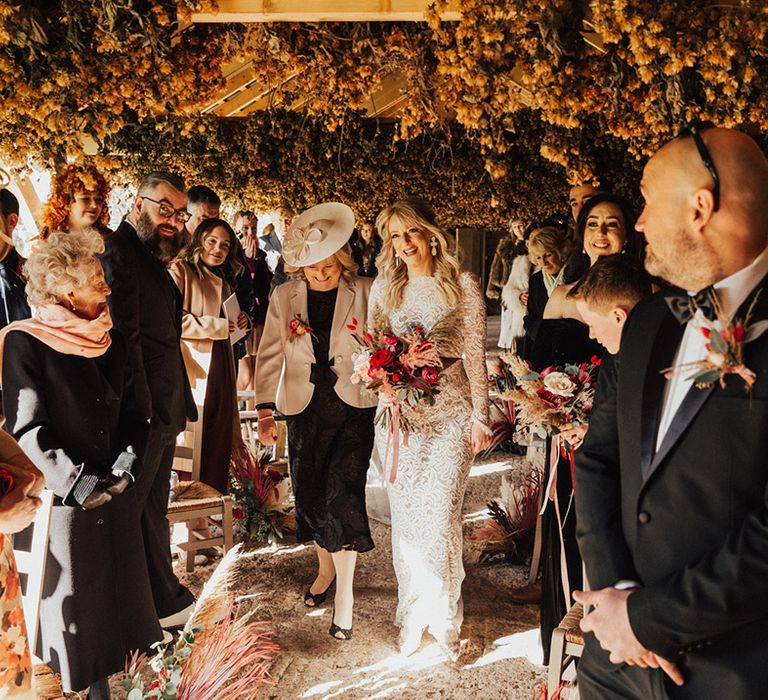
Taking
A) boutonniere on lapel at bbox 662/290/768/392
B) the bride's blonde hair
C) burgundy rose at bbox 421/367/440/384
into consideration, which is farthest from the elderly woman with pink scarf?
boutonniere on lapel at bbox 662/290/768/392

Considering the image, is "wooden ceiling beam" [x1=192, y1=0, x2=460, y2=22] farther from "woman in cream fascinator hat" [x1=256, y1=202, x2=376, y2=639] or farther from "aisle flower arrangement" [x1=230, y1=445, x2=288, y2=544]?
"aisle flower arrangement" [x1=230, y1=445, x2=288, y2=544]

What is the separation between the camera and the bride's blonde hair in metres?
4.14

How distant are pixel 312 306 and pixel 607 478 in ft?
9.30

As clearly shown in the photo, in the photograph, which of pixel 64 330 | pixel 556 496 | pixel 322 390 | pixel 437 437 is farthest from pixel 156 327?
pixel 556 496

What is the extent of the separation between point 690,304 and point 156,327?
320cm

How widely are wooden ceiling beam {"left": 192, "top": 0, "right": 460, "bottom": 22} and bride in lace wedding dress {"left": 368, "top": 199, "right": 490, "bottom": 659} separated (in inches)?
40.1

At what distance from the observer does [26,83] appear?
3.87 meters

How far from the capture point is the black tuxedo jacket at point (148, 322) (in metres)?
4.02

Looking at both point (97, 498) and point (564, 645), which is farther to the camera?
point (97, 498)

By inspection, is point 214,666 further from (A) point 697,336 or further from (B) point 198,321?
(B) point 198,321

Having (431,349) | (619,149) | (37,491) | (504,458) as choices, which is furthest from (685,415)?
(619,149)

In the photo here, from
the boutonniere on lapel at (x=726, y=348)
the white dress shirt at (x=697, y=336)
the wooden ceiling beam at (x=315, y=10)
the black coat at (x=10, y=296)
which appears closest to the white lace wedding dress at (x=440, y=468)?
the wooden ceiling beam at (x=315, y=10)

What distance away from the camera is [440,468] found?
4141 mm

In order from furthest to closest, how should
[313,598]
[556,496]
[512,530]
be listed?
[512,530], [313,598], [556,496]
